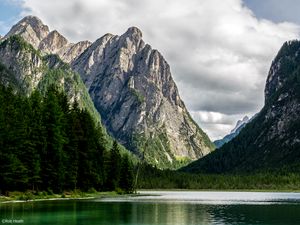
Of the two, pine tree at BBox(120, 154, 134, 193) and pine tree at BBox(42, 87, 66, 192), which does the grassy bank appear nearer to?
pine tree at BBox(42, 87, 66, 192)

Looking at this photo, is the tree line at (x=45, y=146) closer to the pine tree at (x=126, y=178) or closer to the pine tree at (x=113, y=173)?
the pine tree at (x=113, y=173)

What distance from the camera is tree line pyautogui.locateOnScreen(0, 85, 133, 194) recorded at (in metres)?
82.1

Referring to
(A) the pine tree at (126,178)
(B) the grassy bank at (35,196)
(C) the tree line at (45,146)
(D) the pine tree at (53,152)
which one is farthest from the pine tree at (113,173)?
(D) the pine tree at (53,152)

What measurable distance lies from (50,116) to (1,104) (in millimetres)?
14867

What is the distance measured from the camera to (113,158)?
142 m

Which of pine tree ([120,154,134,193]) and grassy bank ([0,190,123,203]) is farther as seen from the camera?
pine tree ([120,154,134,193])

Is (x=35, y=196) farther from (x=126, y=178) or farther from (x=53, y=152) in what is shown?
(x=126, y=178)

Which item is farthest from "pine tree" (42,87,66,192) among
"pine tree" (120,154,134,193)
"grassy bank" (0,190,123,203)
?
"pine tree" (120,154,134,193)

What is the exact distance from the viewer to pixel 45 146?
92.9 meters

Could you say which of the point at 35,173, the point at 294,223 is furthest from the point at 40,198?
the point at 294,223

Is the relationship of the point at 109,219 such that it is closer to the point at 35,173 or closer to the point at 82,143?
the point at 35,173

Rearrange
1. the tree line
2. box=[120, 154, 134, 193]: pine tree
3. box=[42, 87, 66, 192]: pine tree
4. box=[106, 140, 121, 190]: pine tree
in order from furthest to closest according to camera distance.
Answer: box=[120, 154, 134, 193]: pine tree → box=[106, 140, 121, 190]: pine tree → box=[42, 87, 66, 192]: pine tree → the tree line

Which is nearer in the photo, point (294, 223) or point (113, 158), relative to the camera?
point (294, 223)

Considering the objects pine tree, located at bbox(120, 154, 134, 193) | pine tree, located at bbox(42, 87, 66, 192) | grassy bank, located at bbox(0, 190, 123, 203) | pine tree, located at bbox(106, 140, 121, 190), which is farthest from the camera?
pine tree, located at bbox(120, 154, 134, 193)
